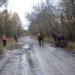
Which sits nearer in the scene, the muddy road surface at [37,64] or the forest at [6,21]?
the muddy road surface at [37,64]

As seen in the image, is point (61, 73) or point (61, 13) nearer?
point (61, 73)

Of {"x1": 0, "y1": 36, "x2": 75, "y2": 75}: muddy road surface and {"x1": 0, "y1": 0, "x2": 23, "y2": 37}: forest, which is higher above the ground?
{"x1": 0, "y1": 0, "x2": 23, "y2": 37}: forest

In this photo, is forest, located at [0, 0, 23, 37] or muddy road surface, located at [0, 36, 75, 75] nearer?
muddy road surface, located at [0, 36, 75, 75]

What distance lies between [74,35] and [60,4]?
15.4 feet

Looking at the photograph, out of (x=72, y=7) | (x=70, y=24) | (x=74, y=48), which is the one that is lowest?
(x=74, y=48)

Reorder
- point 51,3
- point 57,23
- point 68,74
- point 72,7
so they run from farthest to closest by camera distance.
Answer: point 57,23, point 51,3, point 72,7, point 68,74

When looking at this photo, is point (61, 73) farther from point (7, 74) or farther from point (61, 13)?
point (61, 13)

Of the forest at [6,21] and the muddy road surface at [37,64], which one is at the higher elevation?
the forest at [6,21]

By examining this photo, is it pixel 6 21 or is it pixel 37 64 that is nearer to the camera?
pixel 37 64

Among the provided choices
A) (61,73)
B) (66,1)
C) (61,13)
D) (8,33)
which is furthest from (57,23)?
(8,33)

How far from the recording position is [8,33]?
8081 cm

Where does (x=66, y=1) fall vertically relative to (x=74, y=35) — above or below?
above

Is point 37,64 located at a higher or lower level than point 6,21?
lower

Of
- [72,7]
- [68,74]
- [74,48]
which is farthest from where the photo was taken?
[72,7]
